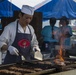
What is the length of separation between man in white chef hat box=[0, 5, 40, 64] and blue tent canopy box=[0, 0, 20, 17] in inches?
118

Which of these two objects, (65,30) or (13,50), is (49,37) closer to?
(65,30)

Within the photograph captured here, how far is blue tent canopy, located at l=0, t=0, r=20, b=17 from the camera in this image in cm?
691

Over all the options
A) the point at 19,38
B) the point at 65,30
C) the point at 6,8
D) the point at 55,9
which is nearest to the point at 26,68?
the point at 19,38

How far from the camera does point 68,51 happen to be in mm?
6398

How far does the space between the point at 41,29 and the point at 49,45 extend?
554 mm

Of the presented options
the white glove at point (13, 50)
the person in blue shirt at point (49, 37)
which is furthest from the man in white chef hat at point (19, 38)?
the person in blue shirt at point (49, 37)

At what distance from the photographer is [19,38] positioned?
399 centimetres

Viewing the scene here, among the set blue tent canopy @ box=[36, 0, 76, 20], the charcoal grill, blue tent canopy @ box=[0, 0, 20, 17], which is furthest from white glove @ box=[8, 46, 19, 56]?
blue tent canopy @ box=[36, 0, 76, 20]

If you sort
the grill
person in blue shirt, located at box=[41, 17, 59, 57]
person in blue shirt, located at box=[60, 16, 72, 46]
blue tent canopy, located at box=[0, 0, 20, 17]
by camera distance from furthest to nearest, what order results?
1. person in blue shirt, located at box=[60, 16, 72, 46]
2. person in blue shirt, located at box=[41, 17, 59, 57]
3. blue tent canopy, located at box=[0, 0, 20, 17]
4. the grill

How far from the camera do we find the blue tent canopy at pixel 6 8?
22.7 feet

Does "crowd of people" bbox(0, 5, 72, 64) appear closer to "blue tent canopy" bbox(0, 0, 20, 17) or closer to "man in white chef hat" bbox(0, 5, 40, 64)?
"man in white chef hat" bbox(0, 5, 40, 64)

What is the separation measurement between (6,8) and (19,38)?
3.24 meters

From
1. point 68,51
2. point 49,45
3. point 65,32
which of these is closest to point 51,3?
point 65,32

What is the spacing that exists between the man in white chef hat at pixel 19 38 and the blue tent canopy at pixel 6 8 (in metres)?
3.00
